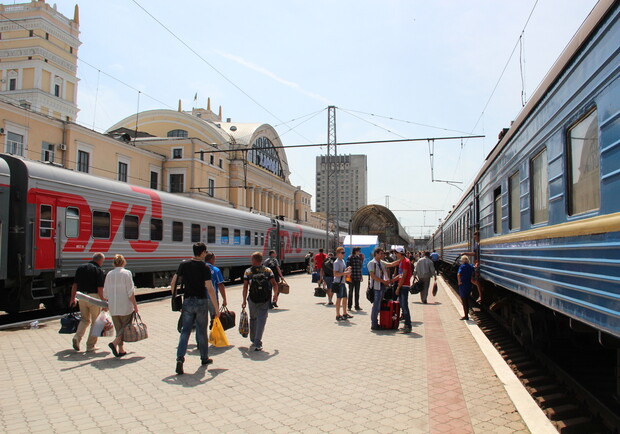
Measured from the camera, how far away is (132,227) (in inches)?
552

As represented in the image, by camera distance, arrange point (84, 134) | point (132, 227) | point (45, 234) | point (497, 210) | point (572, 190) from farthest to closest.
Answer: point (84, 134)
point (132, 227)
point (45, 234)
point (497, 210)
point (572, 190)

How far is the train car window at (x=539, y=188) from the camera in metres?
5.35

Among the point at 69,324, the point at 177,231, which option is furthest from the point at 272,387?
the point at 177,231

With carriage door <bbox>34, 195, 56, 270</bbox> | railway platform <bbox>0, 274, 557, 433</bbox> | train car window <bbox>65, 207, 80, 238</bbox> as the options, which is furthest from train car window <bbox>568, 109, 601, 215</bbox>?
train car window <bbox>65, 207, 80, 238</bbox>

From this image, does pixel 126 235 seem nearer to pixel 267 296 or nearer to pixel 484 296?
pixel 267 296

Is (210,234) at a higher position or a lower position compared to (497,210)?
lower

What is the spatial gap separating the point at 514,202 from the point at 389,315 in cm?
372

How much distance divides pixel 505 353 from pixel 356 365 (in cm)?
306

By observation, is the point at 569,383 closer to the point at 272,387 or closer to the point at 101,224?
the point at 272,387

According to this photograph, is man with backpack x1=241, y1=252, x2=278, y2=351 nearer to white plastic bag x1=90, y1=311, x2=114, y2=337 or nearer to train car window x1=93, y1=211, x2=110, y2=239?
white plastic bag x1=90, y1=311, x2=114, y2=337

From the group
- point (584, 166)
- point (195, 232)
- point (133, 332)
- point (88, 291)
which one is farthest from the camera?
point (195, 232)

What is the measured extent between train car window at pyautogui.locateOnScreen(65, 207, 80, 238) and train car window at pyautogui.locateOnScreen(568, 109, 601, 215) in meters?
10.7

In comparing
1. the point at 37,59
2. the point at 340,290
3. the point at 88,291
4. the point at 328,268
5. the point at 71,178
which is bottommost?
the point at 340,290

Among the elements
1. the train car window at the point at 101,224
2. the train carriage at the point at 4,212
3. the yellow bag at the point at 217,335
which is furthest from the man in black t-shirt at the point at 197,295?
the train car window at the point at 101,224
